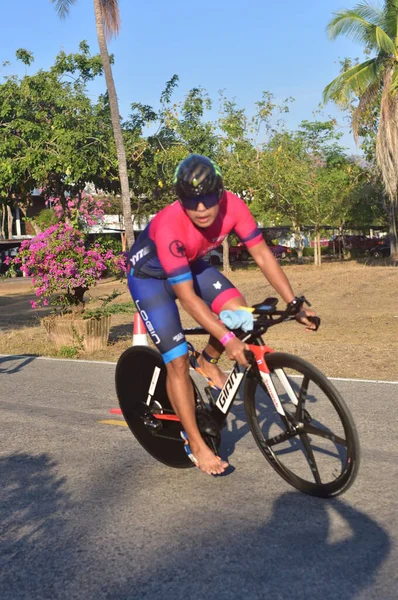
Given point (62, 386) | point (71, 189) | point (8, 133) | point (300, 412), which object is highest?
point (8, 133)

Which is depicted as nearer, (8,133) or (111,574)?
(111,574)

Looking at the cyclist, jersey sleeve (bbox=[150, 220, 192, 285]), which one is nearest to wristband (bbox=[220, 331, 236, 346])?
the cyclist

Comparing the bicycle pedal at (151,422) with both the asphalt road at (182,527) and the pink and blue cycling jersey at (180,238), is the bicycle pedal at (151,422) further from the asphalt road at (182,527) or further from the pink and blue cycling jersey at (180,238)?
the pink and blue cycling jersey at (180,238)

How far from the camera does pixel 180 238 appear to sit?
4.18 metres

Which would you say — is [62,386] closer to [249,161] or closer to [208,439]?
[208,439]

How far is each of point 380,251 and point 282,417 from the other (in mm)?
50771

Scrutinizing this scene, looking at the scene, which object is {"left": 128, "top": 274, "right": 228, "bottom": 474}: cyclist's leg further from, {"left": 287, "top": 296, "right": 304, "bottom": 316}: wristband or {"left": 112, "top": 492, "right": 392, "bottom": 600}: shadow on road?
{"left": 287, "top": 296, "right": 304, "bottom": 316}: wristband

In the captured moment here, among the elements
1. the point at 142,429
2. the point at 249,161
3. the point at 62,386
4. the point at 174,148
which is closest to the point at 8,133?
the point at 174,148

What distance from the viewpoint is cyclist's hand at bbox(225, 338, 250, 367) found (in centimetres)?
391

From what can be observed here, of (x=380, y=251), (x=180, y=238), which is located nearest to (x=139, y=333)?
(x=180, y=238)

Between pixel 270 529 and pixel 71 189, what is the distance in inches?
1356

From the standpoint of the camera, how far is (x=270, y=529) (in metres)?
3.71

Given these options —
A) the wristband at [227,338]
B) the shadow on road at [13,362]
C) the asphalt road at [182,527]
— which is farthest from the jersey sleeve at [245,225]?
the shadow on road at [13,362]

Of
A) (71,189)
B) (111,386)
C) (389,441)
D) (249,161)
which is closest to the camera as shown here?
(389,441)
